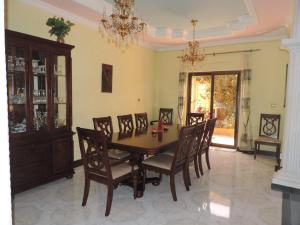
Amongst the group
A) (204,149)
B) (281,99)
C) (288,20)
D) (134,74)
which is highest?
(288,20)

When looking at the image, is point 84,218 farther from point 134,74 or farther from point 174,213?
point 134,74

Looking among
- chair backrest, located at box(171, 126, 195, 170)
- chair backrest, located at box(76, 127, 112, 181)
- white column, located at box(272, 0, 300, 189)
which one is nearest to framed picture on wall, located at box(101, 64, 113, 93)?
chair backrest, located at box(76, 127, 112, 181)

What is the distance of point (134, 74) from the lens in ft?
19.6

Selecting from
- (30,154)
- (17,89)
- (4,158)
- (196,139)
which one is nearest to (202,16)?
(196,139)

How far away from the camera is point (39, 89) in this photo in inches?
130

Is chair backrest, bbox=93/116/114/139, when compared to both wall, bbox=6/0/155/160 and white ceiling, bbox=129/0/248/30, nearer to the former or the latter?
wall, bbox=6/0/155/160

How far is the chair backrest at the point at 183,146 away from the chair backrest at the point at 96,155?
34.9 inches

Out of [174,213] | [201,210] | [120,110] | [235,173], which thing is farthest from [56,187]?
[235,173]

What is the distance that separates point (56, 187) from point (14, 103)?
53.0 inches

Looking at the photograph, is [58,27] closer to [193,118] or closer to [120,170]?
[120,170]

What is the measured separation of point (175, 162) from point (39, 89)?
7.28 feet

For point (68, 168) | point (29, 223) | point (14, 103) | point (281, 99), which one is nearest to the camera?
point (29, 223)

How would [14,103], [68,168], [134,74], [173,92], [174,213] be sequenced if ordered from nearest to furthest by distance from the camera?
1. [174,213]
2. [14,103]
3. [68,168]
4. [134,74]
5. [173,92]

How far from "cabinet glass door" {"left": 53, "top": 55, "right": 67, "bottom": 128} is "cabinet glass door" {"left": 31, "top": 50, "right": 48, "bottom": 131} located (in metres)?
0.16
